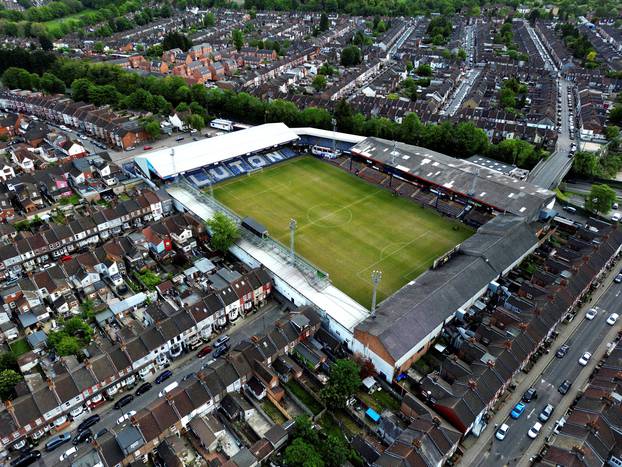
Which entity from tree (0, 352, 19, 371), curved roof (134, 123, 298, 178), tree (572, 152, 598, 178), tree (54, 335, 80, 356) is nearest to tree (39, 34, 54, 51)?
curved roof (134, 123, 298, 178)

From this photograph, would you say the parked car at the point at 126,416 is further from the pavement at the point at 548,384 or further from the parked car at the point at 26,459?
the pavement at the point at 548,384

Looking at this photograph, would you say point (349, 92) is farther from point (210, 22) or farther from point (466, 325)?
point (210, 22)

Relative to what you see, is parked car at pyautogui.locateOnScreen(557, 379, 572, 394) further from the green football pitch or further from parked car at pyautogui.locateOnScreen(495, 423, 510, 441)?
the green football pitch

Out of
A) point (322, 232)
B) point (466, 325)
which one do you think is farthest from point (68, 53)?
point (466, 325)

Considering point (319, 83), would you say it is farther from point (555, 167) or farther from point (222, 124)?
point (555, 167)

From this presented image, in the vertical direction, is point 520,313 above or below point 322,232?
above

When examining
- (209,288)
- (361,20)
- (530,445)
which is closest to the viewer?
(530,445)

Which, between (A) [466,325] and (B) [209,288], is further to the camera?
(B) [209,288]
